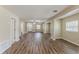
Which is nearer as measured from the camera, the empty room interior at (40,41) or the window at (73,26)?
the empty room interior at (40,41)

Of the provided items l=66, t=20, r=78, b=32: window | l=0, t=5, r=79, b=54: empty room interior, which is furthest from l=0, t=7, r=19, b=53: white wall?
l=66, t=20, r=78, b=32: window

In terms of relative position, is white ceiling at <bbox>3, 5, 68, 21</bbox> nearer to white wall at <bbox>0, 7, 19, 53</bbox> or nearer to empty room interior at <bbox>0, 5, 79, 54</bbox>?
empty room interior at <bbox>0, 5, 79, 54</bbox>

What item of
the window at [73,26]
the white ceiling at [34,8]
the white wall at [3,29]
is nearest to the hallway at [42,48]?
the white wall at [3,29]

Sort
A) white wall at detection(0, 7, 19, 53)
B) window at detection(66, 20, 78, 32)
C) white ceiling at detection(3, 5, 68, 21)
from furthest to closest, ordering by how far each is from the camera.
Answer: window at detection(66, 20, 78, 32), white ceiling at detection(3, 5, 68, 21), white wall at detection(0, 7, 19, 53)

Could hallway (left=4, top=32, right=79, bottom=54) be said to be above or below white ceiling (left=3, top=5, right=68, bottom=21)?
below

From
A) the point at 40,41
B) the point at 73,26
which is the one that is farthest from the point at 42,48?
the point at 73,26

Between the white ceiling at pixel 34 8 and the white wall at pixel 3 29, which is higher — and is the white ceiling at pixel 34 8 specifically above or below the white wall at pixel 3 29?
above

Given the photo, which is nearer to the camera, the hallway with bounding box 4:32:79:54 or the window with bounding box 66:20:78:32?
the hallway with bounding box 4:32:79:54

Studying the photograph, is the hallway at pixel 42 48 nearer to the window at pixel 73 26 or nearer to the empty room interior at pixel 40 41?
the empty room interior at pixel 40 41
